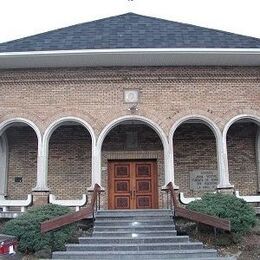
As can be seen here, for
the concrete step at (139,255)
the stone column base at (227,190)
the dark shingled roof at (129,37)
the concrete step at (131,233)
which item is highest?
the dark shingled roof at (129,37)

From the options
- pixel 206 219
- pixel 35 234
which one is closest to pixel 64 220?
pixel 35 234

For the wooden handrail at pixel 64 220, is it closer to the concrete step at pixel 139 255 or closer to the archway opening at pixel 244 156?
the concrete step at pixel 139 255

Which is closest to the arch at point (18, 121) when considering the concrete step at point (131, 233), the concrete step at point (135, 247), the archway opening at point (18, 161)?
the archway opening at point (18, 161)

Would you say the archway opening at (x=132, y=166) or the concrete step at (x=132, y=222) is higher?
the archway opening at (x=132, y=166)

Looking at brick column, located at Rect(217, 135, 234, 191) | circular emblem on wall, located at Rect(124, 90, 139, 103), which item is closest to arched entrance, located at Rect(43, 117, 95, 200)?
circular emblem on wall, located at Rect(124, 90, 139, 103)

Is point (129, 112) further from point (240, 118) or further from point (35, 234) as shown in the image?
point (35, 234)

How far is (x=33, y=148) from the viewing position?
16.4m

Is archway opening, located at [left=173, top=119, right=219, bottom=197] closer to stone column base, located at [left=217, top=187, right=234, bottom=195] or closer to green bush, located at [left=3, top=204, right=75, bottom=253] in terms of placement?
stone column base, located at [left=217, top=187, right=234, bottom=195]

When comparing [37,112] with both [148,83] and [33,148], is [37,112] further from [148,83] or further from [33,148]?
[148,83]

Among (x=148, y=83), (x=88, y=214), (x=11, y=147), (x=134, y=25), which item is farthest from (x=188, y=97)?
(x=11, y=147)

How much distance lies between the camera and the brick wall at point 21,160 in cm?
1608

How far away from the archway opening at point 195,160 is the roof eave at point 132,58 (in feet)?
8.07

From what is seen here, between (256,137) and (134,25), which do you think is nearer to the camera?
(256,137)

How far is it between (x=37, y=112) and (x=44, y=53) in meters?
2.14
